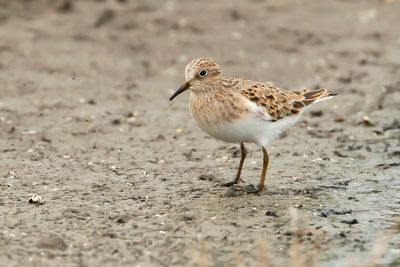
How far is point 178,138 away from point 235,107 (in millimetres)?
2554

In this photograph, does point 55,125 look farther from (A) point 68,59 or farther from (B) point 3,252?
(B) point 3,252

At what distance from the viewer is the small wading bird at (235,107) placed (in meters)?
8.64

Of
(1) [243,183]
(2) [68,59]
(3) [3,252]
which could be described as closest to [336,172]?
(1) [243,183]

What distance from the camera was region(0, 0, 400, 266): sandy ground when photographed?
7.91 m

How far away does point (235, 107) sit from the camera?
869cm

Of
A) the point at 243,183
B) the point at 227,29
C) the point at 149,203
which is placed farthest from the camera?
the point at 227,29

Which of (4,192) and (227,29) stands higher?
(227,29)

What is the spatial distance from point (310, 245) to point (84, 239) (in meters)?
1.96

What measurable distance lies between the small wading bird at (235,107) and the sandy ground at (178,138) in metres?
0.64

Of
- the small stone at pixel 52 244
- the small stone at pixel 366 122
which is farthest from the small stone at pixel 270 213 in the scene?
the small stone at pixel 366 122

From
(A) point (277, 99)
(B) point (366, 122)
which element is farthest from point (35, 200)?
(B) point (366, 122)

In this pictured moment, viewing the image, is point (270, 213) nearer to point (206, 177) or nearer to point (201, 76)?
point (206, 177)

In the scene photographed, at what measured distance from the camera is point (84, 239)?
7.79 m

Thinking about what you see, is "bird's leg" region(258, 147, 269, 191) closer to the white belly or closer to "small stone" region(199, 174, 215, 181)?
the white belly
